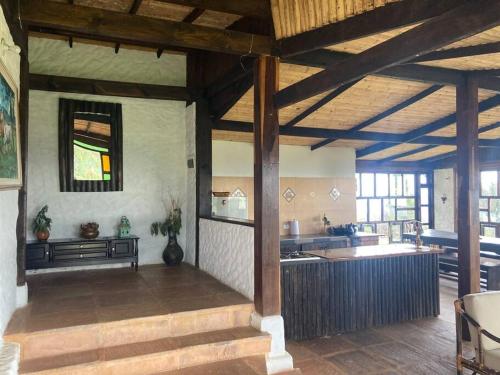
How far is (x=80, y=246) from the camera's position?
5.45 metres

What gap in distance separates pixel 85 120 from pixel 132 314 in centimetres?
341

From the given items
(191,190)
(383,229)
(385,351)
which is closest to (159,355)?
(385,351)

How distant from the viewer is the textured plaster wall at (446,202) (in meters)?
10.4

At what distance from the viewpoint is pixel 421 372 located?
3705mm

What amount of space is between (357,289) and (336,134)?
134 inches

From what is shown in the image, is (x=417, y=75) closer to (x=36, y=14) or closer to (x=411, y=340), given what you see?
(x=411, y=340)

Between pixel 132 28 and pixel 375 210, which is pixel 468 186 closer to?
pixel 132 28


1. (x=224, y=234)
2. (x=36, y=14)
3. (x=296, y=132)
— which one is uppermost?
(x=36, y=14)

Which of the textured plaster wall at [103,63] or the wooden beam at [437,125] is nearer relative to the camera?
the textured plaster wall at [103,63]

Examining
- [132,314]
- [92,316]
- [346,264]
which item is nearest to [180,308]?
[132,314]

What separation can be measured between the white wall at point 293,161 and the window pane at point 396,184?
A: 6.12ft

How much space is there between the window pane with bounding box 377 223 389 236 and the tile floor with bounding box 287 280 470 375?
5176 mm

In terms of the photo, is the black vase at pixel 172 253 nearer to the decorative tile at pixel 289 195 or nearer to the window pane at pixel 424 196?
the decorative tile at pixel 289 195

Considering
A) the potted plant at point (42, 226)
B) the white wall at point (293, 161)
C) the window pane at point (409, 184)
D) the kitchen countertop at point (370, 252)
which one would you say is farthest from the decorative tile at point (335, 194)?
the potted plant at point (42, 226)
